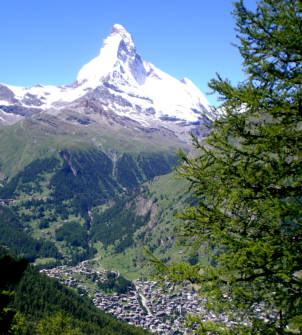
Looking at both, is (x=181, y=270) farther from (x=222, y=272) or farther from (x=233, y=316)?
(x=233, y=316)

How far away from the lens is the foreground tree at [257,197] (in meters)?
10.5

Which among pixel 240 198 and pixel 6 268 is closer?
pixel 6 268

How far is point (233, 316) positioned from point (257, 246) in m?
3.45

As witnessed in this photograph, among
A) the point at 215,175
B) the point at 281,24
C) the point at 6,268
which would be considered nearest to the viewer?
the point at 6,268

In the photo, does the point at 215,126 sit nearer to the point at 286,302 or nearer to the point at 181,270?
the point at 181,270

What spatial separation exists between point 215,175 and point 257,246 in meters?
3.84

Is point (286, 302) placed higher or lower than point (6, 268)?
higher

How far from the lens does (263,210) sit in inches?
453

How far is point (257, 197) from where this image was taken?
12.0 metres

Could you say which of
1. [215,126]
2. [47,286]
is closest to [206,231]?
[215,126]

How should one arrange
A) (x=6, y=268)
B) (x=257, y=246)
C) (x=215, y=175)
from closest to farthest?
(x=257, y=246) < (x=6, y=268) < (x=215, y=175)

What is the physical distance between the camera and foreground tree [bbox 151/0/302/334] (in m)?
10.5

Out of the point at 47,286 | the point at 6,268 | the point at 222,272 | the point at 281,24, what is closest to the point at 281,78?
the point at 281,24

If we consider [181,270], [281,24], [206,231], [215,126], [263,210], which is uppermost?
[281,24]
